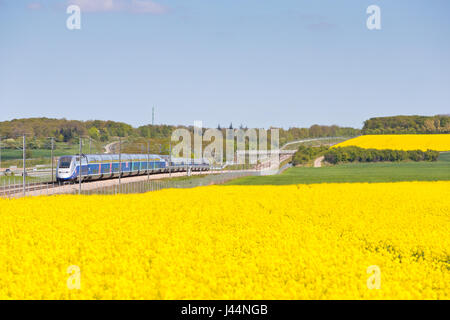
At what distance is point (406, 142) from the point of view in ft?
590

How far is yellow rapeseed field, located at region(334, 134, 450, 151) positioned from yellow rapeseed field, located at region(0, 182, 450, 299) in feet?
503

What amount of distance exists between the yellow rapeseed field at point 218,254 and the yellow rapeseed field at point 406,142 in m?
153

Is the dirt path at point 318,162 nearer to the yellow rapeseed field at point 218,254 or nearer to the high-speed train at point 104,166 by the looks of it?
the high-speed train at point 104,166

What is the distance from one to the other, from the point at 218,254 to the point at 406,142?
172855 millimetres

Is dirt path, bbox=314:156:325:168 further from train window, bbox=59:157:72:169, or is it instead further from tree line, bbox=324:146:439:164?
train window, bbox=59:157:72:169

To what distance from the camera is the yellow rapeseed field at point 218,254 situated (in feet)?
38.0

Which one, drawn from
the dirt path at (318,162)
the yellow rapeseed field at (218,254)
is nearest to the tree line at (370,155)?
the dirt path at (318,162)

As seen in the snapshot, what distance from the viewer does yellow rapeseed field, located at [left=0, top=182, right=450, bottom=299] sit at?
1157 cm

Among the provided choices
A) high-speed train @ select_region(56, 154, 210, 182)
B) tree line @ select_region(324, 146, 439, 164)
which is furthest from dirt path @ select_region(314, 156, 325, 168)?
high-speed train @ select_region(56, 154, 210, 182)

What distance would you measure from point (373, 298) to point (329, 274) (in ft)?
6.43

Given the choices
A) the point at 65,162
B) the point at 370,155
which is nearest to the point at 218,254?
the point at 65,162

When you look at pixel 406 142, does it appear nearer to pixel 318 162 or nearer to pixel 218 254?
pixel 318 162
